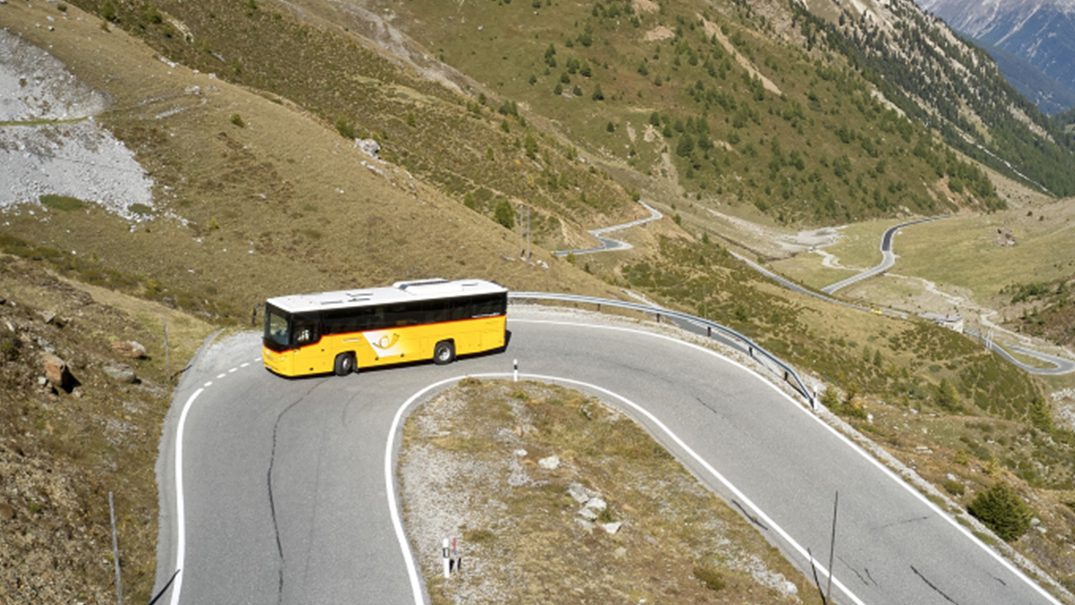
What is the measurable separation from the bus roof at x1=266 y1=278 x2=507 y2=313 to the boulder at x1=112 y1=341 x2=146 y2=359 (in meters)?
5.54

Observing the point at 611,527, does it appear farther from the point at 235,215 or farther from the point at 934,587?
the point at 235,215

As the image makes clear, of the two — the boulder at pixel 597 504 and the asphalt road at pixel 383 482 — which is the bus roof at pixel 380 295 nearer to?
the asphalt road at pixel 383 482

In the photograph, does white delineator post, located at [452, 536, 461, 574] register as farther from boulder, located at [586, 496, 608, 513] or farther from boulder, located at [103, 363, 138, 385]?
boulder, located at [103, 363, 138, 385]

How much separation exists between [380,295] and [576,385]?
9.95 metres

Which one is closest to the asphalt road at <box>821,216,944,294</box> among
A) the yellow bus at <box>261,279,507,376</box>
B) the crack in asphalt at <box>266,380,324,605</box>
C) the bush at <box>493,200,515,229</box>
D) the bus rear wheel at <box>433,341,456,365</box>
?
the bush at <box>493,200,515,229</box>

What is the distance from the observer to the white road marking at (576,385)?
21745 mm

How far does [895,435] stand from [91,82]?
5974 cm

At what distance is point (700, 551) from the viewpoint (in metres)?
24.5

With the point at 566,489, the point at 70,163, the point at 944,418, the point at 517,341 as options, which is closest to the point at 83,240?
the point at 70,163

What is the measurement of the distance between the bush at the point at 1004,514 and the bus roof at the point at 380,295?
22313mm

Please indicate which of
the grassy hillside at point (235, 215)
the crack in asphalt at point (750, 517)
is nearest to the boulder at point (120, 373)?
the grassy hillside at point (235, 215)

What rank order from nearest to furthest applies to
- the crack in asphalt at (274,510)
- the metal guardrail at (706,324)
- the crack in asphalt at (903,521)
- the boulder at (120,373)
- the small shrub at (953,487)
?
1. the crack in asphalt at (274,510)
2. the crack in asphalt at (903,521)
3. the boulder at (120,373)
4. the small shrub at (953,487)
5. the metal guardrail at (706,324)

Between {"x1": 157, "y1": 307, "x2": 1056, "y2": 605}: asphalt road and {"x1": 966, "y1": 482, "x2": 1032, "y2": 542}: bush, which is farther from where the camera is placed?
{"x1": 966, "y1": 482, "x2": 1032, "y2": 542}: bush

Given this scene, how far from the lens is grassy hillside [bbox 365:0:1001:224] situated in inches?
6609
